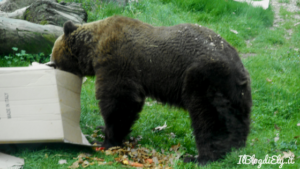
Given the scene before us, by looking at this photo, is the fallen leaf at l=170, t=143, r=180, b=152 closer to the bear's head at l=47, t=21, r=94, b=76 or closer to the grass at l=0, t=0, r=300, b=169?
the grass at l=0, t=0, r=300, b=169

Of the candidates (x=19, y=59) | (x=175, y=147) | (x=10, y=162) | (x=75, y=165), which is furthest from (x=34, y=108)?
(x=19, y=59)

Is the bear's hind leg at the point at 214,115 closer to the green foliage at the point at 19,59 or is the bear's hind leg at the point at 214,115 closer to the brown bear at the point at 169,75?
the brown bear at the point at 169,75

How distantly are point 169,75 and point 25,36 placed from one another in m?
3.84

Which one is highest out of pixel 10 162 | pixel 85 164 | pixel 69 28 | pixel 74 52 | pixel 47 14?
pixel 69 28

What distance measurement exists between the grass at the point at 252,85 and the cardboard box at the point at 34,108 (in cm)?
39

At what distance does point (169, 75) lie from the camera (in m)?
4.26

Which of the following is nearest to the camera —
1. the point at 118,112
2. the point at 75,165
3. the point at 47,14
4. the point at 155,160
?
the point at 75,165

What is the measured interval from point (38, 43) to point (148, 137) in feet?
11.3

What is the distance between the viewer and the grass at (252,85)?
→ 4.18 metres

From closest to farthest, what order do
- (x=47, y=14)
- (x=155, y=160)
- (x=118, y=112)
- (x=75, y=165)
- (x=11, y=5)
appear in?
(x=75, y=165) < (x=155, y=160) < (x=118, y=112) < (x=47, y=14) < (x=11, y=5)

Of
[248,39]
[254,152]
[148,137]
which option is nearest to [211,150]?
[254,152]

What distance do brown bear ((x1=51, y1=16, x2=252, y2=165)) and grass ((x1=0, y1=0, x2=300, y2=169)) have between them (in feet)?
1.38

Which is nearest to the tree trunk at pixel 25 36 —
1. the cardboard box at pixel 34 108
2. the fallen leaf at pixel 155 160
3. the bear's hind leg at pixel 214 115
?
the cardboard box at pixel 34 108

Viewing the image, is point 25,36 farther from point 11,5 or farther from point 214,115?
point 214,115
